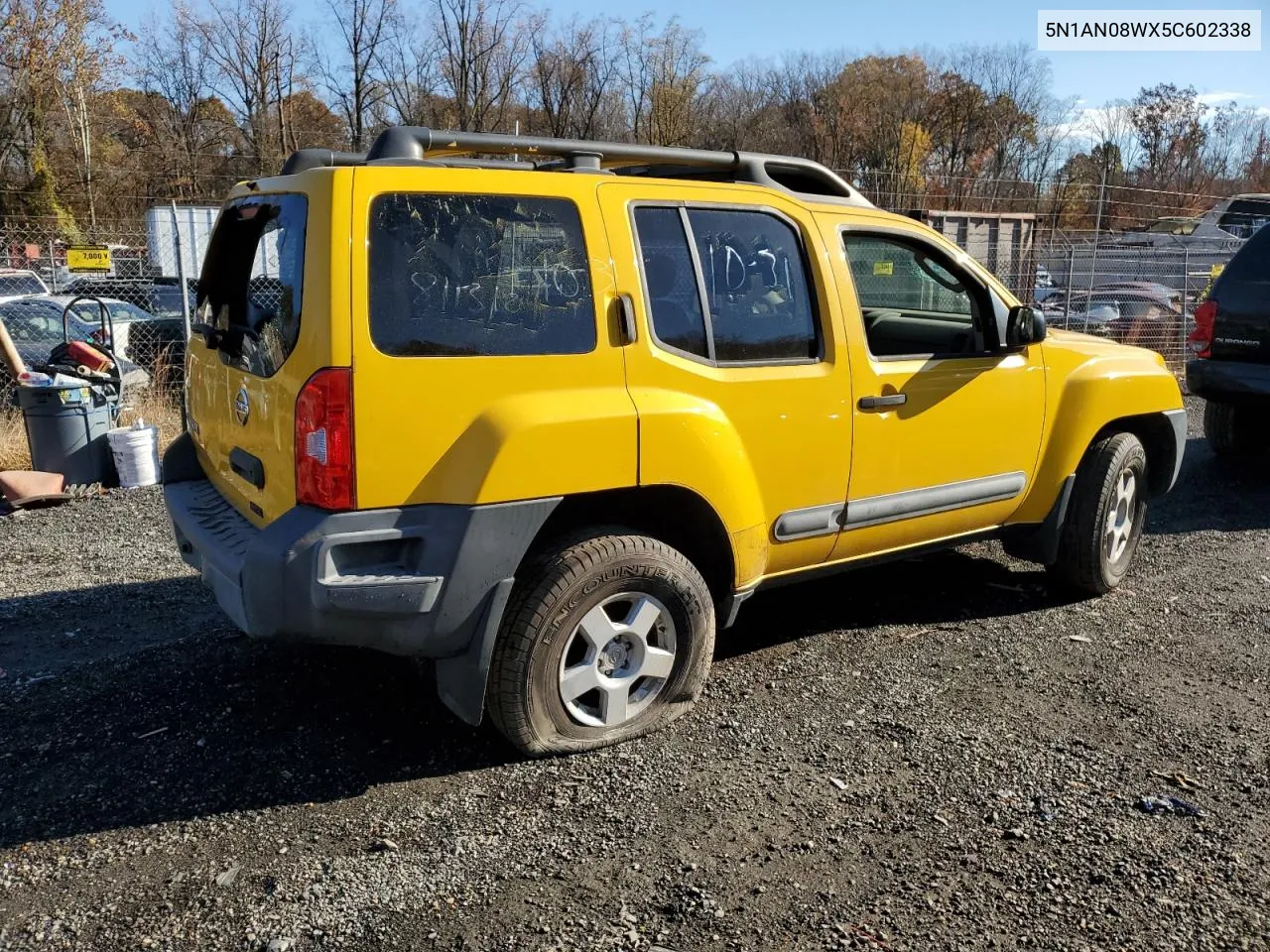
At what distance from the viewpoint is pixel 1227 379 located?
7.72 meters

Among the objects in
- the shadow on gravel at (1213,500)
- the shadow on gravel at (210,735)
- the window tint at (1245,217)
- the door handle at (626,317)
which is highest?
the window tint at (1245,217)

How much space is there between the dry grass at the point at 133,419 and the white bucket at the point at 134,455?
0.34 metres

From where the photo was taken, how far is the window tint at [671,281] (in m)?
3.54

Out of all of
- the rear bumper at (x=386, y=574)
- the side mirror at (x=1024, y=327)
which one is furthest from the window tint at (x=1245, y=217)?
the rear bumper at (x=386, y=574)

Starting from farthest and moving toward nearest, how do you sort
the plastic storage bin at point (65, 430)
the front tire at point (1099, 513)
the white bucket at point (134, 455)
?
1. the white bucket at point (134, 455)
2. the plastic storage bin at point (65, 430)
3. the front tire at point (1099, 513)

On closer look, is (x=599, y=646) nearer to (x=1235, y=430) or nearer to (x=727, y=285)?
(x=727, y=285)

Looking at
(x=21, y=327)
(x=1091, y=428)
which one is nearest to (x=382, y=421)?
(x=1091, y=428)

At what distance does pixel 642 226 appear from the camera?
357cm

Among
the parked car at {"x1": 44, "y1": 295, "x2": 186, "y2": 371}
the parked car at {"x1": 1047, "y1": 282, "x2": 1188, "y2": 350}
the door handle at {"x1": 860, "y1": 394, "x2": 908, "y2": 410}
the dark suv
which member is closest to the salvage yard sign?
the parked car at {"x1": 44, "y1": 295, "x2": 186, "y2": 371}

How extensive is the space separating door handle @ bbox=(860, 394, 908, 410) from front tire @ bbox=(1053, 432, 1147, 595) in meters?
1.39

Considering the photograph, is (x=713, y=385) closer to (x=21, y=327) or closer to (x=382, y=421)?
(x=382, y=421)

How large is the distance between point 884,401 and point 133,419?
6740 millimetres

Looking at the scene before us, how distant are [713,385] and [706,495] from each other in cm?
38

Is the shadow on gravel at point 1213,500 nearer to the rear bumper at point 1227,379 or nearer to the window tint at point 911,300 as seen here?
the rear bumper at point 1227,379
